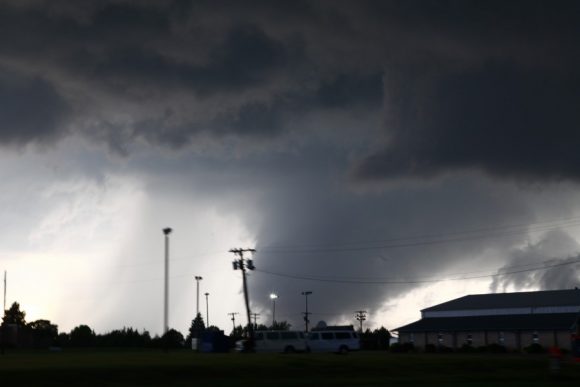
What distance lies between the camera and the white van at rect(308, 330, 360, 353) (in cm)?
7938

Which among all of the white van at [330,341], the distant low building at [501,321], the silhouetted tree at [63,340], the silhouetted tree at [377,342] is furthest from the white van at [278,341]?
the silhouetted tree at [63,340]

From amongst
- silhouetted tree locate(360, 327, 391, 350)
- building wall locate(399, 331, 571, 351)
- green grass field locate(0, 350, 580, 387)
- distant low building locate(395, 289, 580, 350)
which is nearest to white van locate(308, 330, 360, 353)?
green grass field locate(0, 350, 580, 387)

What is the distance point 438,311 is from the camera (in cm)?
12431

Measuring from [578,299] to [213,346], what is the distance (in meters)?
56.1

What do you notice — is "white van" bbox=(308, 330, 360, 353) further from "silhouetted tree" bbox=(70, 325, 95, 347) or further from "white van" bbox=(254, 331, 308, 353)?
"silhouetted tree" bbox=(70, 325, 95, 347)

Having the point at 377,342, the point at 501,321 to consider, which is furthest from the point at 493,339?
the point at 377,342

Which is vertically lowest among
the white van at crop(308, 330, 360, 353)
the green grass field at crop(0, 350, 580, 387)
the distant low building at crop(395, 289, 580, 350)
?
the green grass field at crop(0, 350, 580, 387)

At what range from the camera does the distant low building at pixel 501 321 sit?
102 metres

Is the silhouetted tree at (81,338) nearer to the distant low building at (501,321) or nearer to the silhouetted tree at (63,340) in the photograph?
the silhouetted tree at (63,340)

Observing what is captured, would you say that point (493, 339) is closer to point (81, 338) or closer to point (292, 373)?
point (292, 373)

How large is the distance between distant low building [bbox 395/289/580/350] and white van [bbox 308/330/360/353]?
3304 cm

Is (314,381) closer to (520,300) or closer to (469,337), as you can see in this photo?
(469,337)

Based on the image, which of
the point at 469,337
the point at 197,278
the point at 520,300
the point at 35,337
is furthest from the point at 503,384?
the point at 35,337

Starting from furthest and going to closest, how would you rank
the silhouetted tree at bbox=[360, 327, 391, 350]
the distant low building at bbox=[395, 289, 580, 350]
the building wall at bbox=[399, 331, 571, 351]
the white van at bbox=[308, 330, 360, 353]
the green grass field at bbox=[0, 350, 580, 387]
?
the silhouetted tree at bbox=[360, 327, 391, 350] < the distant low building at bbox=[395, 289, 580, 350] < the building wall at bbox=[399, 331, 571, 351] < the white van at bbox=[308, 330, 360, 353] < the green grass field at bbox=[0, 350, 580, 387]
